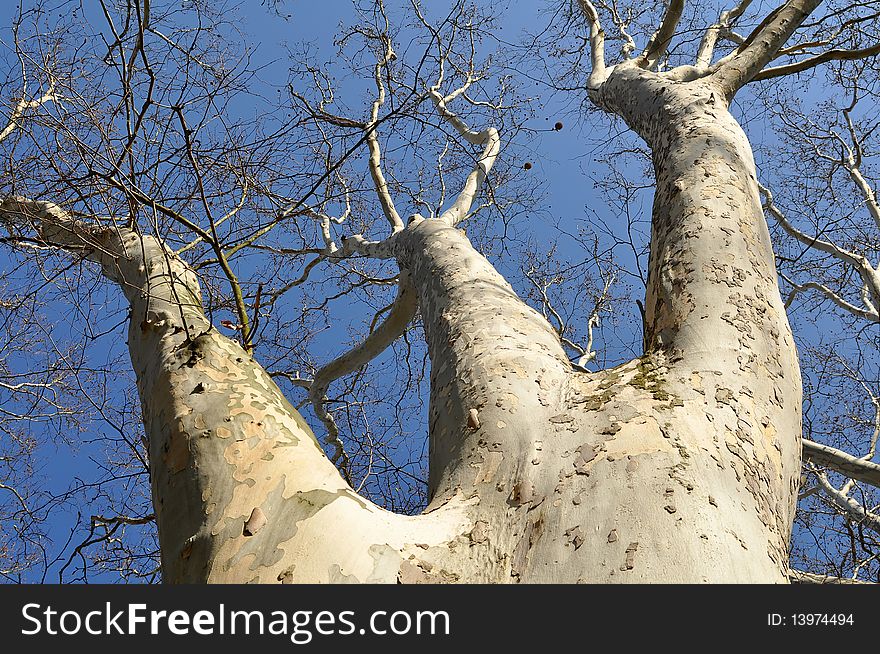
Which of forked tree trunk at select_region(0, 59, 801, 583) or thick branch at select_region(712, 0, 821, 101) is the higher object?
thick branch at select_region(712, 0, 821, 101)

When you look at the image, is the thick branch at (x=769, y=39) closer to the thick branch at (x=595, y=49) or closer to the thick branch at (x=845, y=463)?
the thick branch at (x=595, y=49)

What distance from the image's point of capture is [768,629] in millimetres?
951

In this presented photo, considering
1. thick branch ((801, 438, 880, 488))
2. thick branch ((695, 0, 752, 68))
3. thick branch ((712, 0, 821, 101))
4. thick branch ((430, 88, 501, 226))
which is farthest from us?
thick branch ((430, 88, 501, 226))

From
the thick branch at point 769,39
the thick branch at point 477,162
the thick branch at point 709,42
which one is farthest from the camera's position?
the thick branch at point 477,162

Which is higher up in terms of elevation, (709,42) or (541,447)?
(709,42)

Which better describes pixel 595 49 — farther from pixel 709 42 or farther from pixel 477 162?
pixel 477 162

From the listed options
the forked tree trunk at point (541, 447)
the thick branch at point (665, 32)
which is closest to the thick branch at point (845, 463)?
the forked tree trunk at point (541, 447)

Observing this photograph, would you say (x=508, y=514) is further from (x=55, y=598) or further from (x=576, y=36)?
(x=576, y=36)

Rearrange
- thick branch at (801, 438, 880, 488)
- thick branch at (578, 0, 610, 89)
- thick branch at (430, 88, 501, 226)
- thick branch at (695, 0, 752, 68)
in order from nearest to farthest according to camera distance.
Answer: thick branch at (801, 438, 880, 488) → thick branch at (578, 0, 610, 89) → thick branch at (695, 0, 752, 68) → thick branch at (430, 88, 501, 226)

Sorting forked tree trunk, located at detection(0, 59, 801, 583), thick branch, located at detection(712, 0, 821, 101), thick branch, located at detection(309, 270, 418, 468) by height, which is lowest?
forked tree trunk, located at detection(0, 59, 801, 583)

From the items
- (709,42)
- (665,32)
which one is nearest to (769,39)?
(665,32)

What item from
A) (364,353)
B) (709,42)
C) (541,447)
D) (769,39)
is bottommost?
(541,447)

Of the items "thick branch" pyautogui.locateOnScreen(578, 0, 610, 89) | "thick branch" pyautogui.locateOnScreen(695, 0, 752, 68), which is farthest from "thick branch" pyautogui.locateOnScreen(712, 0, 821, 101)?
"thick branch" pyautogui.locateOnScreen(695, 0, 752, 68)

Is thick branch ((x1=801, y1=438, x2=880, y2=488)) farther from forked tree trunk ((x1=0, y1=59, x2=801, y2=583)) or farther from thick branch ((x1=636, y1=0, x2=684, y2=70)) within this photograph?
thick branch ((x1=636, y1=0, x2=684, y2=70))
